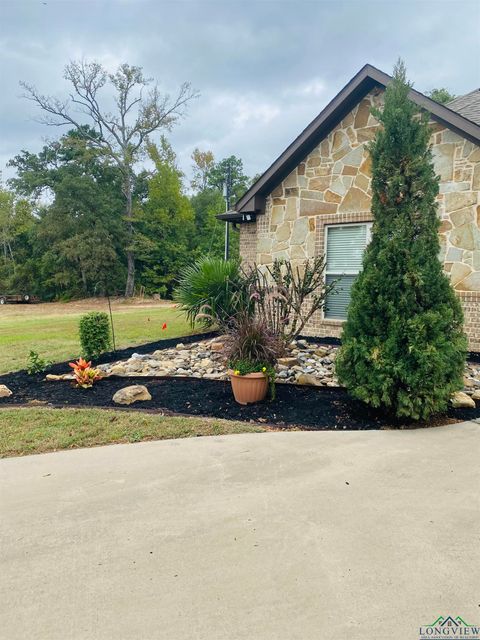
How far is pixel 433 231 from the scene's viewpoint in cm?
416

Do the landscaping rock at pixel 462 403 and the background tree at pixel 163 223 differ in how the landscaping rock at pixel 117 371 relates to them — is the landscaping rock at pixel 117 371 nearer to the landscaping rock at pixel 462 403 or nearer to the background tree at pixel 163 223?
the landscaping rock at pixel 462 403

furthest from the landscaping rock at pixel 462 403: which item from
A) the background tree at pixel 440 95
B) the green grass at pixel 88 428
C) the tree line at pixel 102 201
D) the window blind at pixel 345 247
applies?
the tree line at pixel 102 201

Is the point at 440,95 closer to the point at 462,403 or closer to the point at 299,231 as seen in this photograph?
the point at 299,231

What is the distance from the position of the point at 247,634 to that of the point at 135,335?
32.2ft

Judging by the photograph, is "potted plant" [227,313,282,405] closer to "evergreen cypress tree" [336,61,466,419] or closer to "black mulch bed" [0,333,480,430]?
"black mulch bed" [0,333,480,430]

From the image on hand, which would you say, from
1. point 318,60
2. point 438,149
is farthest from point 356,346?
point 318,60

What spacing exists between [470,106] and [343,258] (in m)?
4.46

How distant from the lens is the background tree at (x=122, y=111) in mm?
28375

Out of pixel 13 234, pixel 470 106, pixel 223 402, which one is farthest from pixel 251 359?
pixel 13 234

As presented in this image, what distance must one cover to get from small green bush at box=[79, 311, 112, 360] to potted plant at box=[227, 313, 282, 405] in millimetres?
3191

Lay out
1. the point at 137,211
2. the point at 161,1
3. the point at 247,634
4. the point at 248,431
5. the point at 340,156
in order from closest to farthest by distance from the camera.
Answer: the point at 247,634
the point at 248,431
the point at 340,156
the point at 161,1
the point at 137,211

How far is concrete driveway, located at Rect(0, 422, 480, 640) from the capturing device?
172 cm

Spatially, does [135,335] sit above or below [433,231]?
below

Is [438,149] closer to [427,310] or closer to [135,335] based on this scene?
[427,310]
